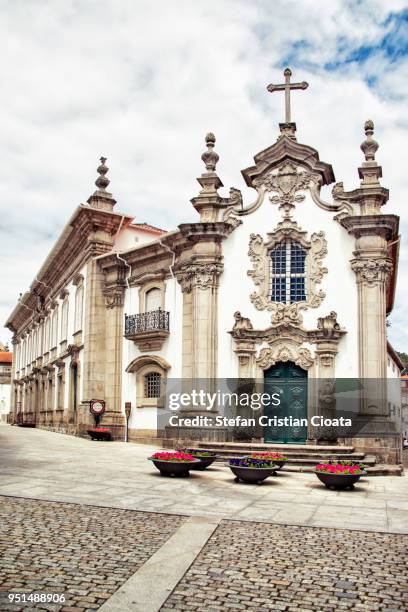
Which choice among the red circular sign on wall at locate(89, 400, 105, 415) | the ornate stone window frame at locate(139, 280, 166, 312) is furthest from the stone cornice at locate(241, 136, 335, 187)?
the red circular sign on wall at locate(89, 400, 105, 415)

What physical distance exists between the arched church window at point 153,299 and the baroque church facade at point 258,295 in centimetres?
4

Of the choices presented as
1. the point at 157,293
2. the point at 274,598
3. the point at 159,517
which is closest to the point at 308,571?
the point at 274,598

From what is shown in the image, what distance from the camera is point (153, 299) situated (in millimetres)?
25141

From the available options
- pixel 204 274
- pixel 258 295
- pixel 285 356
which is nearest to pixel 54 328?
pixel 204 274

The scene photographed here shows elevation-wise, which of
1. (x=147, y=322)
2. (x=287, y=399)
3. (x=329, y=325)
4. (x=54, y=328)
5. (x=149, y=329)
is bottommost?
(x=287, y=399)

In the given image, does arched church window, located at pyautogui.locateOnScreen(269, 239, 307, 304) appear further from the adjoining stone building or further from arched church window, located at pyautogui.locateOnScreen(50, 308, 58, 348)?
the adjoining stone building

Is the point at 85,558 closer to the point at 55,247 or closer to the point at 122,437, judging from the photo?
the point at 122,437

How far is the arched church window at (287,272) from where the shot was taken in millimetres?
21703

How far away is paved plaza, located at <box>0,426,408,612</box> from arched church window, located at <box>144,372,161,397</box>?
380 inches

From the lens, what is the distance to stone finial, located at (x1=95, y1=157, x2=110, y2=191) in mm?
28391

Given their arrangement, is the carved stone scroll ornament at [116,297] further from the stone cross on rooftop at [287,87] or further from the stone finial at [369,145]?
the stone finial at [369,145]

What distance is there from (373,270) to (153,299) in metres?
8.74

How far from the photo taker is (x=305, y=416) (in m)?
21.0

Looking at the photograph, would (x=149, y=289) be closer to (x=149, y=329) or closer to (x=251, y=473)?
(x=149, y=329)
